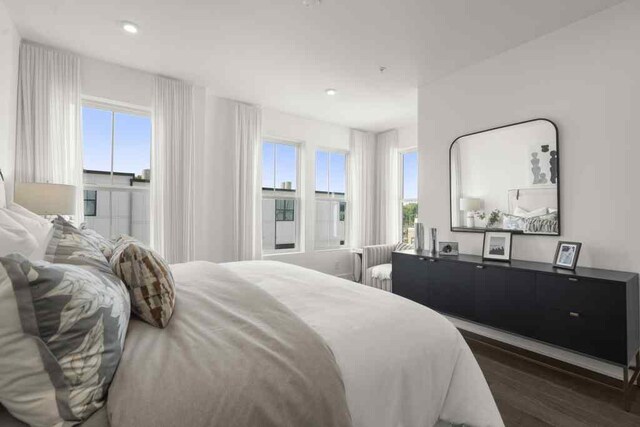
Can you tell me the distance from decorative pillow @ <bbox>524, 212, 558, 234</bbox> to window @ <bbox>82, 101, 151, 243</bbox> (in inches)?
→ 156

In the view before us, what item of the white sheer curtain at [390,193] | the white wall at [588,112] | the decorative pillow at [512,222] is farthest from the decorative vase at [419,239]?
the white sheer curtain at [390,193]

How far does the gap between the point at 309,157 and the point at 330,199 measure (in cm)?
86

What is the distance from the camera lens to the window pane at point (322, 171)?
5293 mm

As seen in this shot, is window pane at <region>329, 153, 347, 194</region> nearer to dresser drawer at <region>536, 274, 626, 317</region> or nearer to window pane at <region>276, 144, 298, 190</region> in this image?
window pane at <region>276, 144, 298, 190</region>

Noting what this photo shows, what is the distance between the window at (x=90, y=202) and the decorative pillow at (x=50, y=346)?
10.2 ft

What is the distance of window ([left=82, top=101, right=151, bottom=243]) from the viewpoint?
133 inches

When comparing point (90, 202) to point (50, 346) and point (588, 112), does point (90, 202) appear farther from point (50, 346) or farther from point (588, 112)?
point (588, 112)

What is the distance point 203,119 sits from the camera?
3.87 meters

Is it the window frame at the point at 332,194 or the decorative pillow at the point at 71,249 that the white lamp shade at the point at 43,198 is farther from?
the window frame at the point at 332,194

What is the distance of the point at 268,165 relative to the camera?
478 cm

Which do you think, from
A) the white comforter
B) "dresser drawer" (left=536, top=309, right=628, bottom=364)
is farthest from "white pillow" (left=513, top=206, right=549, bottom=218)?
the white comforter

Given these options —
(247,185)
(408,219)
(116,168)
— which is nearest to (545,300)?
(408,219)

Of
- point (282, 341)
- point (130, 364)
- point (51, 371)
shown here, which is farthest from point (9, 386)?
point (282, 341)

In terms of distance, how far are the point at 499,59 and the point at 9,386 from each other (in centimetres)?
384
